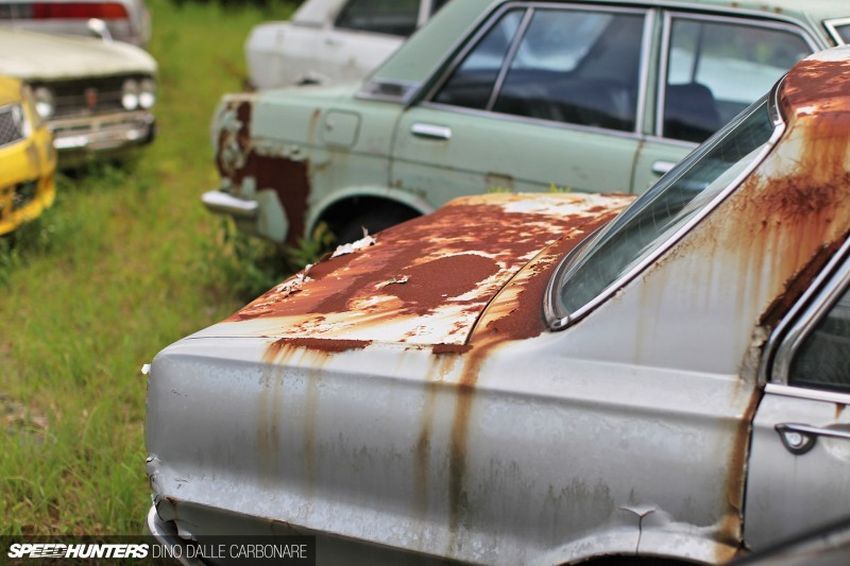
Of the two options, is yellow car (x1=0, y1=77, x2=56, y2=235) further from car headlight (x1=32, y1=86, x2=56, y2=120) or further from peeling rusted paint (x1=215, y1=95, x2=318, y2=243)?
peeling rusted paint (x1=215, y1=95, x2=318, y2=243)

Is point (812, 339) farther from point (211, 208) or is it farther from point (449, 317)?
point (211, 208)

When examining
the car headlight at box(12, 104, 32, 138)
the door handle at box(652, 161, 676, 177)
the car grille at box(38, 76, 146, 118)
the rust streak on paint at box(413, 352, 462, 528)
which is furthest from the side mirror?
the rust streak on paint at box(413, 352, 462, 528)

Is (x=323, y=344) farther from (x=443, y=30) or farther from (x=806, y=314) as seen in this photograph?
(x=443, y=30)

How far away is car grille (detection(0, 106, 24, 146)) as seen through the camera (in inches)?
213

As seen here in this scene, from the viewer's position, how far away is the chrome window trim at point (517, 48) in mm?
4133

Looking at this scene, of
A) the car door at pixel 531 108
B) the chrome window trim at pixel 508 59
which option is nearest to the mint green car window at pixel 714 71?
the car door at pixel 531 108

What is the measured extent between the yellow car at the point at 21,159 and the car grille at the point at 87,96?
0.85 m

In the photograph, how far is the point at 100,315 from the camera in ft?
16.6

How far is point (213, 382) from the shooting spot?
98.2 inches

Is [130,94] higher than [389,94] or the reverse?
the reverse

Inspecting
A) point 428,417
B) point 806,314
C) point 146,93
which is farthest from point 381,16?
point 806,314

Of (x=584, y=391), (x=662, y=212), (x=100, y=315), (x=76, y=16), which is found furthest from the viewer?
(x=76, y=16)

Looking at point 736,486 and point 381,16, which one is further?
point 381,16

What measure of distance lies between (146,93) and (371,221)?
3147mm
